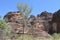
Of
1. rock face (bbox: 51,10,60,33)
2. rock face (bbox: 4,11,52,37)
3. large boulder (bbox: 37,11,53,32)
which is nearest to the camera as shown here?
rock face (bbox: 4,11,52,37)

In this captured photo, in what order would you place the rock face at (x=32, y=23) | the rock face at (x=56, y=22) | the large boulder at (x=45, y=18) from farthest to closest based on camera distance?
1. the large boulder at (x=45, y=18)
2. the rock face at (x=56, y=22)
3. the rock face at (x=32, y=23)

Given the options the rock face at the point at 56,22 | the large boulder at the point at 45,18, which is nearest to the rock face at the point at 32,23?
the large boulder at the point at 45,18

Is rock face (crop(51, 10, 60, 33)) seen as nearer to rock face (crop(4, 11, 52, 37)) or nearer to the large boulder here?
rock face (crop(4, 11, 52, 37))

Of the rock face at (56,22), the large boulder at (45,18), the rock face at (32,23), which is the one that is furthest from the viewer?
the large boulder at (45,18)

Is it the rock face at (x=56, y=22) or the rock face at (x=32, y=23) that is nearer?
the rock face at (x=32, y=23)

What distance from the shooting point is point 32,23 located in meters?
81.9

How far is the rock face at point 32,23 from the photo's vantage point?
58.7 m

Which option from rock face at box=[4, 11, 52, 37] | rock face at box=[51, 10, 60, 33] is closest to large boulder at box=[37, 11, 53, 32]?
rock face at box=[4, 11, 52, 37]

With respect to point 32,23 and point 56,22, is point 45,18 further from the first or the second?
point 56,22

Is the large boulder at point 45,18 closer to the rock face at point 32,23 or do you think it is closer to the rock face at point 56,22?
the rock face at point 32,23

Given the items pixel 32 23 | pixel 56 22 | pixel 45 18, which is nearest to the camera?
pixel 56 22

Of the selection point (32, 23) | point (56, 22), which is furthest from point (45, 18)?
point (56, 22)

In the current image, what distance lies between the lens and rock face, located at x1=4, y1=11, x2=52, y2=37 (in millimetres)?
58688

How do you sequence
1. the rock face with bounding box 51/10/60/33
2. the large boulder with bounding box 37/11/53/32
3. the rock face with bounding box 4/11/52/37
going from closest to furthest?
the rock face with bounding box 4/11/52/37 → the rock face with bounding box 51/10/60/33 → the large boulder with bounding box 37/11/53/32
